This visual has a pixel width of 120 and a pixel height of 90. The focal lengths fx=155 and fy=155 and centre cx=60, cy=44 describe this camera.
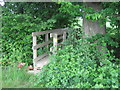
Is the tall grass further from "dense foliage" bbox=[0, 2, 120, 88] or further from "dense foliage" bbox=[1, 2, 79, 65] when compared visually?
"dense foliage" bbox=[1, 2, 79, 65]

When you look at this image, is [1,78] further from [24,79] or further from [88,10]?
[88,10]

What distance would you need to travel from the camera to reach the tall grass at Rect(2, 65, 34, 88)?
4.22 m

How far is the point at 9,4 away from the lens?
6914mm

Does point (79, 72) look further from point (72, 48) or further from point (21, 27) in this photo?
point (21, 27)

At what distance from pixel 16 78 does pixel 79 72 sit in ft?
6.41

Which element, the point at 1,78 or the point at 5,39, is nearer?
the point at 1,78

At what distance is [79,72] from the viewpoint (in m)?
3.64

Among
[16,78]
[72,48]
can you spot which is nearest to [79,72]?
[72,48]

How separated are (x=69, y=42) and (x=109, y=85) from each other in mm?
2316

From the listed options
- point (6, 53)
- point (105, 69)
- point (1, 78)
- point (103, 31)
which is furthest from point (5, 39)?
point (105, 69)

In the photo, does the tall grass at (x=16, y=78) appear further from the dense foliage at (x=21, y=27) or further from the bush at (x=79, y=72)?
the dense foliage at (x=21, y=27)

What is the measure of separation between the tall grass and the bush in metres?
0.43

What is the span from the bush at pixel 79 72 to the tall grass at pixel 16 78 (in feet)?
1.42

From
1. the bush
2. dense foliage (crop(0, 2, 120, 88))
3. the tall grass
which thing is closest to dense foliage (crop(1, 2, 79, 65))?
dense foliage (crop(0, 2, 120, 88))
